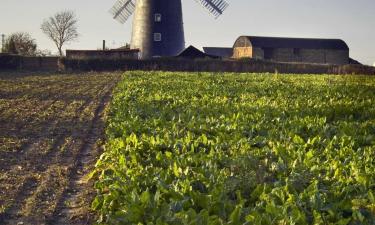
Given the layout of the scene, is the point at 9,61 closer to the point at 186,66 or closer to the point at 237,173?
the point at 186,66

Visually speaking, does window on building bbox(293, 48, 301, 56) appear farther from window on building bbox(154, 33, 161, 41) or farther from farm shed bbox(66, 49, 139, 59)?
farm shed bbox(66, 49, 139, 59)

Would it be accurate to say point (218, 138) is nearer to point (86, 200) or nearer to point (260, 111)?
point (86, 200)

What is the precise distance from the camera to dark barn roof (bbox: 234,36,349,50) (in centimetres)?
7631

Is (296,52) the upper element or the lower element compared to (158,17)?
lower

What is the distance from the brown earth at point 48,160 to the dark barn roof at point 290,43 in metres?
59.3

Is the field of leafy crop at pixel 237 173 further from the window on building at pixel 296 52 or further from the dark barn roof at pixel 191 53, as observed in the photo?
the window on building at pixel 296 52

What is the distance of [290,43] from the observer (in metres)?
78.2

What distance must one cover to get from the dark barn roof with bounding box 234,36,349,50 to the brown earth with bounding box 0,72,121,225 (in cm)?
5932

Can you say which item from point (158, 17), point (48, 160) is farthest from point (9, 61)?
point (48, 160)

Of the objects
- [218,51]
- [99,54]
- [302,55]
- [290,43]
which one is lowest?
[99,54]

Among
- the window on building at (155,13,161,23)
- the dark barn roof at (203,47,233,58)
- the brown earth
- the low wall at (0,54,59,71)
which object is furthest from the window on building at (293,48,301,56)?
the brown earth

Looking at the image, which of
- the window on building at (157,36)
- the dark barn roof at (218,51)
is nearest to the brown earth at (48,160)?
the window on building at (157,36)

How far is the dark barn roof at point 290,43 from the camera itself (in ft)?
250

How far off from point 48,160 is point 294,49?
71.1 meters
